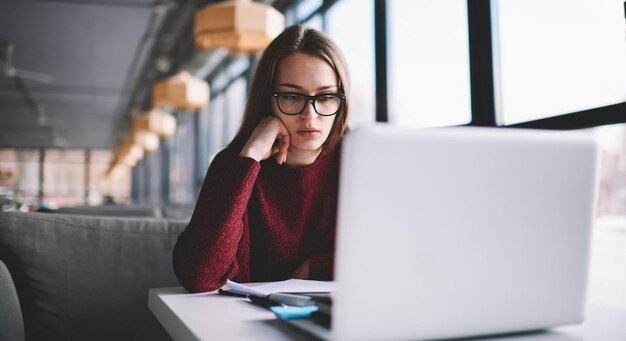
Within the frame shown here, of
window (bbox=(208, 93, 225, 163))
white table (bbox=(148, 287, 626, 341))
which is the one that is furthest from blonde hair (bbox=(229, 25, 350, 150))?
window (bbox=(208, 93, 225, 163))

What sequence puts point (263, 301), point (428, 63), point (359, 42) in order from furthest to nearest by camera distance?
point (359, 42)
point (428, 63)
point (263, 301)

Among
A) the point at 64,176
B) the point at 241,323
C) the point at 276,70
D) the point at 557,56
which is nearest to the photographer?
the point at 241,323

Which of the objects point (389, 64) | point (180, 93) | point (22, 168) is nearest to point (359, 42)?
point (389, 64)

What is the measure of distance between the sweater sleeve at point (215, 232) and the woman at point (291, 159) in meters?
0.01

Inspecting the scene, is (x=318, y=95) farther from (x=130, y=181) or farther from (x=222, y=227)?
(x=130, y=181)

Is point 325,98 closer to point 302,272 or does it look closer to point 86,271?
point 302,272

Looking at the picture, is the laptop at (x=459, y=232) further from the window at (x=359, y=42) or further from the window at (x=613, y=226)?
the window at (x=359, y=42)

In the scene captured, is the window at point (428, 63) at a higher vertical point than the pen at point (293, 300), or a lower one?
higher

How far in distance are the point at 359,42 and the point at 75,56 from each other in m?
6.24

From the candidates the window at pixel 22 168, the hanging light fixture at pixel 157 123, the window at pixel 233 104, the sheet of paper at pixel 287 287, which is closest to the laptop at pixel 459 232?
the sheet of paper at pixel 287 287

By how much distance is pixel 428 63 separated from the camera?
347cm

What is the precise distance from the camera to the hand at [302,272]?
4.63 feet

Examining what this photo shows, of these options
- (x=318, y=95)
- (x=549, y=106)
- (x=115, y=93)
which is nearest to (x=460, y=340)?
(x=318, y=95)

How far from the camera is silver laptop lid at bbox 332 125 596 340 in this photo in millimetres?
600
